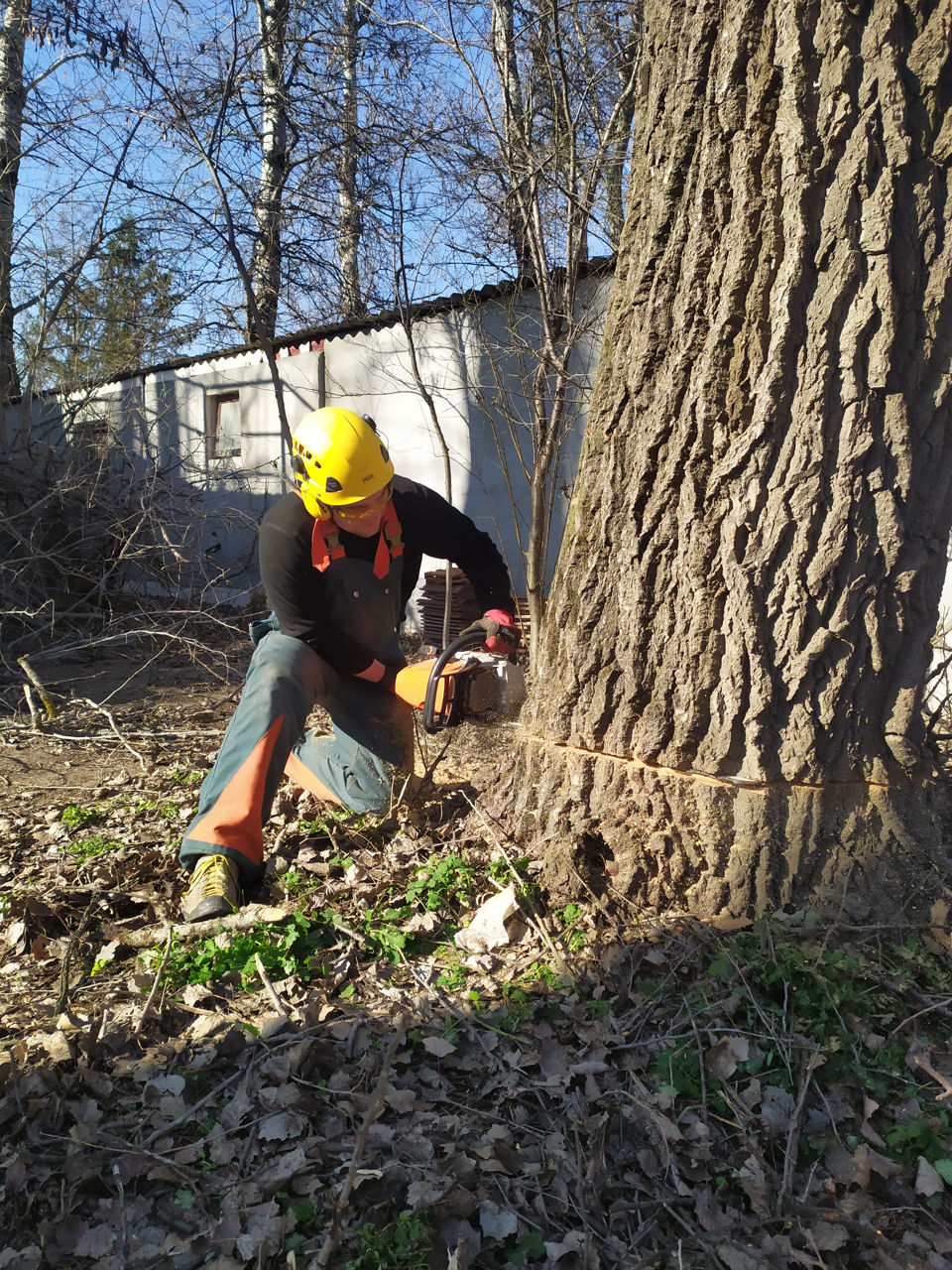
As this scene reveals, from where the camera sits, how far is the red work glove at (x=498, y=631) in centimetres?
335

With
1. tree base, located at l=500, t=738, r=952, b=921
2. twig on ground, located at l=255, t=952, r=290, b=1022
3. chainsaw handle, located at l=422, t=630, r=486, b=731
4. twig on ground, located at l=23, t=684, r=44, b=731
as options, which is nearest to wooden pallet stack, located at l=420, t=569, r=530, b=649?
twig on ground, located at l=23, t=684, r=44, b=731

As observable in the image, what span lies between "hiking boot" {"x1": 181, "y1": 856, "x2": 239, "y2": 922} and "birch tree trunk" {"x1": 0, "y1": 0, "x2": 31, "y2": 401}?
830cm

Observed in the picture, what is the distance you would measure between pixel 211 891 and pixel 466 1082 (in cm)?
110

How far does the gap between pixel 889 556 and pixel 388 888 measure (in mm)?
1798

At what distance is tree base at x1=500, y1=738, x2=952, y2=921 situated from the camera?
7.30 feet

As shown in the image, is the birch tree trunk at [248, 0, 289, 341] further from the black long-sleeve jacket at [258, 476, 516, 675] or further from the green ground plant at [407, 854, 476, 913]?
the green ground plant at [407, 854, 476, 913]

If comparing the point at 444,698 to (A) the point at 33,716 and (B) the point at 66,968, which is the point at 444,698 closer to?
(B) the point at 66,968

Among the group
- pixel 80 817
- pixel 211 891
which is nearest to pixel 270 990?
pixel 211 891

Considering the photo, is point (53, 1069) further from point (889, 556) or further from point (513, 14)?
point (513, 14)

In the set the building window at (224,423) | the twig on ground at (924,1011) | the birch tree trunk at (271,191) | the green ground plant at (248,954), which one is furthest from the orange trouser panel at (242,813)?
the birch tree trunk at (271,191)

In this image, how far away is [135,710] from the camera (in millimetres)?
5586

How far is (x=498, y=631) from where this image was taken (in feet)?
11.2

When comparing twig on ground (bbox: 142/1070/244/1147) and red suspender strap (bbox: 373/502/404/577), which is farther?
red suspender strap (bbox: 373/502/404/577)

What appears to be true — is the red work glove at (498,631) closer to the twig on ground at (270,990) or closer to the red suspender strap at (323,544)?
the red suspender strap at (323,544)
